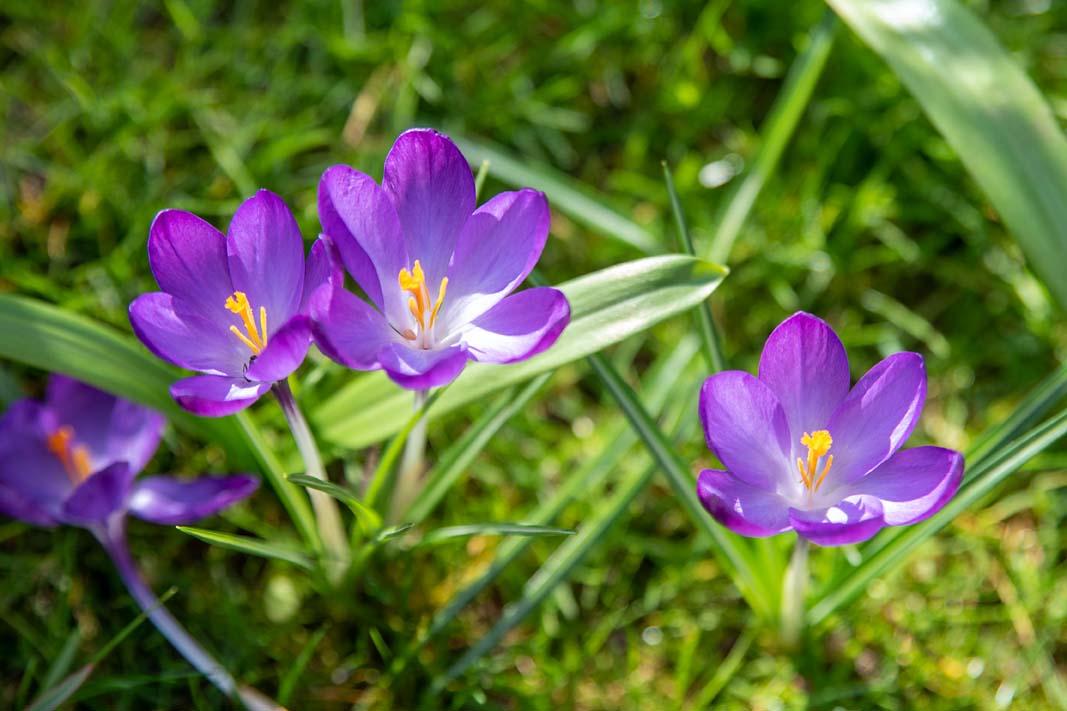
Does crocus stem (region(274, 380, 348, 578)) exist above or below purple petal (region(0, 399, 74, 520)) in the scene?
below

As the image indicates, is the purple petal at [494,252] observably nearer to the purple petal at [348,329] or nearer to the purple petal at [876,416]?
the purple petal at [348,329]

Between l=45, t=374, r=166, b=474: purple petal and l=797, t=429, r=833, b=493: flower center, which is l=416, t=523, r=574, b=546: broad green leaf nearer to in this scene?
l=797, t=429, r=833, b=493: flower center

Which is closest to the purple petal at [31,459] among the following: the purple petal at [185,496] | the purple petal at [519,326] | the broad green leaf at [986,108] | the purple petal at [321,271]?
the purple petal at [185,496]

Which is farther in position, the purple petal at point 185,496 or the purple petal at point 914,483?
the purple petal at point 185,496

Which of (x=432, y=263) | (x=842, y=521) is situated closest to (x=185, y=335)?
(x=432, y=263)

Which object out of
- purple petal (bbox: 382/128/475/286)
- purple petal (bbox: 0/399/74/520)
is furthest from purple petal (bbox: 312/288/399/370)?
purple petal (bbox: 0/399/74/520)

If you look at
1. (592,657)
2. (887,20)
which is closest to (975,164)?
(887,20)
